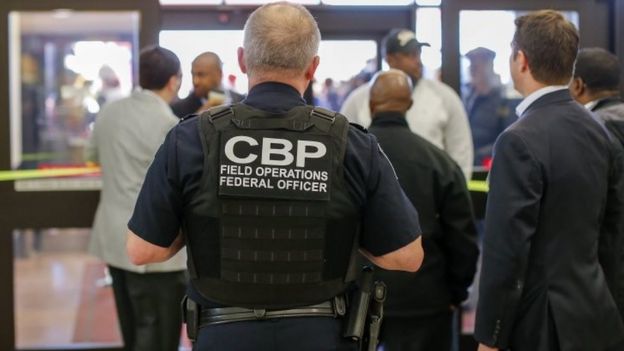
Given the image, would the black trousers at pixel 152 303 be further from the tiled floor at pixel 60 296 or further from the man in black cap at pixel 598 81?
the man in black cap at pixel 598 81

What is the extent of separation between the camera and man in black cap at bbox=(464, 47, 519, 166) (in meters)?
4.71

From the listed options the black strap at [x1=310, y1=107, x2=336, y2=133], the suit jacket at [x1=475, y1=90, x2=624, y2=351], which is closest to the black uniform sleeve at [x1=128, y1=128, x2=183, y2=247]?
the black strap at [x1=310, y1=107, x2=336, y2=133]

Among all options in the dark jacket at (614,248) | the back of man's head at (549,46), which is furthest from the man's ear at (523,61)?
the dark jacket at (614,248)

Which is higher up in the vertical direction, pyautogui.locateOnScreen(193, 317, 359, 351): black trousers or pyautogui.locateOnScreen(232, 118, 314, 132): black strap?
pyautogui.locateOnScreen(232, 118, 314, 132): black strap

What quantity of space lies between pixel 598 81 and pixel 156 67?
1929 mm

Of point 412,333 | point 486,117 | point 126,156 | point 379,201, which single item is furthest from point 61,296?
point 379,201

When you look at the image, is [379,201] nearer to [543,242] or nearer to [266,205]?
[266,205]

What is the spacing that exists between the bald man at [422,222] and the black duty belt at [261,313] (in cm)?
114

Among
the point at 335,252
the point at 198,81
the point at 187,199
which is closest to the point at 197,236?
the point at 187,199

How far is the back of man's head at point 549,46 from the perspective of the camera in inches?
99.6

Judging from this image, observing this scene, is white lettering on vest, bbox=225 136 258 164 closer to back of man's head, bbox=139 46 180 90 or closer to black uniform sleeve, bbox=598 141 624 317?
black uniform sleeve, bbox=598 141 624 317

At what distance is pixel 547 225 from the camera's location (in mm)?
2477

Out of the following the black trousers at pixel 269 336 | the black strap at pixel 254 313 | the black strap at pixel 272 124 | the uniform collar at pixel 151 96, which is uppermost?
the uniform collar at pixel 151 96

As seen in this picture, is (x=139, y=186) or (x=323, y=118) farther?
(x=139, y=186)
